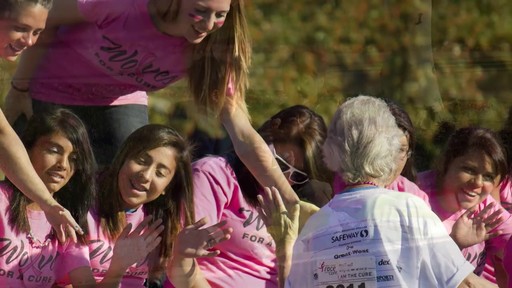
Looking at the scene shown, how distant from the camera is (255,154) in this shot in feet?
10.0

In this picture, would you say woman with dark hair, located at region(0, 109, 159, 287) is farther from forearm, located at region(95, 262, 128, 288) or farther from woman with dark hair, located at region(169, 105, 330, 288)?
woman with dark hair, located at region(169, 105, 330, 288)

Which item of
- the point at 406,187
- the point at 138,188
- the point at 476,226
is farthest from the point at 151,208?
the point at 476,226

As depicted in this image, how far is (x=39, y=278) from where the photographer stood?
2818 mm

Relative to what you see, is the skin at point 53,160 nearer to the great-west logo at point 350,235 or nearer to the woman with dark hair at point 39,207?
the woman with dark hair at point 39,207

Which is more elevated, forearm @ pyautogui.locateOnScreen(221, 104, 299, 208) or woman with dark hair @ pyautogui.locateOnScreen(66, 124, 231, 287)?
forearm @ pyautogui.locateOnScreen(221, 104, 299, 208)

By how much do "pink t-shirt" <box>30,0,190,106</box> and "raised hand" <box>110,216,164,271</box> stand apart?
1.08 feet

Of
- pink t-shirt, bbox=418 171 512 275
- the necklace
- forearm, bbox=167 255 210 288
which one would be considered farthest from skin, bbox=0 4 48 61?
pink t-shirt, bbox=418 171 512 275

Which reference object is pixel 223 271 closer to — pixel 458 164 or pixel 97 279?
pixel 97 279

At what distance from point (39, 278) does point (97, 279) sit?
15 centimetres

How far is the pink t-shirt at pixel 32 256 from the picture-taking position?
9.09ft

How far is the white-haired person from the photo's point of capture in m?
2.66

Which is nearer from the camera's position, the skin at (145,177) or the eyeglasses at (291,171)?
the skin at (145,177)

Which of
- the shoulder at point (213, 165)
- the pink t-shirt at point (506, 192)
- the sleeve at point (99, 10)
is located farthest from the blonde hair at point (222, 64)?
the pink t-shirt at point (506, 192)

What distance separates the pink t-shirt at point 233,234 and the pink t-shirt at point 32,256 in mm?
375
